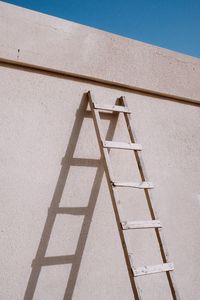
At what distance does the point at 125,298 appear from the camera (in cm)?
279

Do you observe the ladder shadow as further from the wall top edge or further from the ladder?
the wall top edge

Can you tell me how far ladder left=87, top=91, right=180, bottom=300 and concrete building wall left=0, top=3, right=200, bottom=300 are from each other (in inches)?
5.6

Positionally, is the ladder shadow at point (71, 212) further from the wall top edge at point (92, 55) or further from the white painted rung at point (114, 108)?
the wall top edge at point (92, 55)

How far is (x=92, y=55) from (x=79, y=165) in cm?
101

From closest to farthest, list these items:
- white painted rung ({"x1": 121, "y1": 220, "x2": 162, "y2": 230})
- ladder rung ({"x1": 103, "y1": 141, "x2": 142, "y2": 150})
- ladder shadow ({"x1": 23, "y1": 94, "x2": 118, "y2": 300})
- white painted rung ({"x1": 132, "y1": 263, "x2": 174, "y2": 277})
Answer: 1. white painted rung ({"x1": 132, "y1": 263, "x2": 174, "y2": 277})
2. white painted rung ({"x1": 121, "y1": 220, "x2": 162, "y2": 230})
3. ladder shadow ({"x1": 23, "y1": 94, "x2": 118, "y2": 300})
4. ladder rung ({"x1": 103, "y1": 141, "x2": 142, "y2": 150})

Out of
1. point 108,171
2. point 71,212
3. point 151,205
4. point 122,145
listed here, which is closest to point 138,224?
point 151,205

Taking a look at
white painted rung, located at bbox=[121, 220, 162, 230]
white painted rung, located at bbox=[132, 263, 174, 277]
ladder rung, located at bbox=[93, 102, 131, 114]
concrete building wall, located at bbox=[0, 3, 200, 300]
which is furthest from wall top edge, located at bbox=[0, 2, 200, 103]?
white painted rung, located at bbox=[132, 263, 174, 277]

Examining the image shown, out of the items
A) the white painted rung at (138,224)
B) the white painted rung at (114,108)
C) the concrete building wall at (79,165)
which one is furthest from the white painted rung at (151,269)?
the white painted rung at (114,108)

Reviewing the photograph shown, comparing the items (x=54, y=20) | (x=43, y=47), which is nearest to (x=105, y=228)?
(x=43, y=47)

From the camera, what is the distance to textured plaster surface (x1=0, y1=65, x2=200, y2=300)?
8.07ft

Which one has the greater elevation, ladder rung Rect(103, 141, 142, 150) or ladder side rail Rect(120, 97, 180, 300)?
ladder rung Rect(103, 141, 142, 150)

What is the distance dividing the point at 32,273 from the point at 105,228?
0.71m

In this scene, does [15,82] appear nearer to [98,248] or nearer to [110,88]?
[110,88]

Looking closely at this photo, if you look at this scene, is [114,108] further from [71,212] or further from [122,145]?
[71,212]
